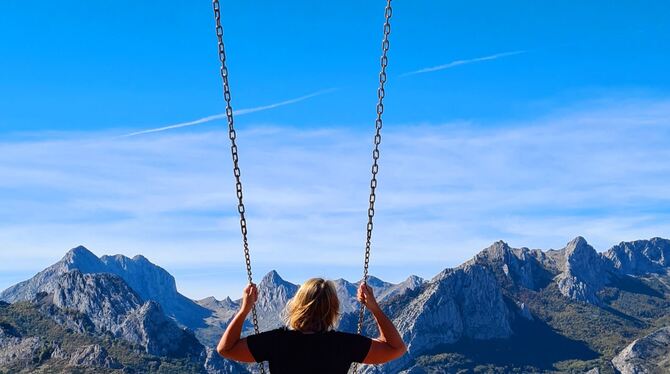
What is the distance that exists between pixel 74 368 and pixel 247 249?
194 meters

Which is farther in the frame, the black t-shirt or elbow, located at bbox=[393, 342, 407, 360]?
elbow, located at bbox=[393, 342, 407, 360]

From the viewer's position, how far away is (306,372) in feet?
27.5

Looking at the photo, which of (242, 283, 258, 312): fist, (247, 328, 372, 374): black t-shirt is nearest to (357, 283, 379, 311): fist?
(247, 328, 372, 374): black t-shirt

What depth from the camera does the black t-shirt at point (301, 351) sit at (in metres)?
8.37

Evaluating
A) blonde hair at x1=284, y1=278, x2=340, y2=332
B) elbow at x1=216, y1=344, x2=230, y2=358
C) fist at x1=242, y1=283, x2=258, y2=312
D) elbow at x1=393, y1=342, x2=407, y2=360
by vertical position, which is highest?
fist at x1=242, y1=283, x2=258, y2=312

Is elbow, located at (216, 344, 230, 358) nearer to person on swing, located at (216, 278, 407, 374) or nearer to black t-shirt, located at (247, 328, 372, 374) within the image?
person on swing, located at (216, 278, 407, 374)

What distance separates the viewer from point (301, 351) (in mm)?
8359

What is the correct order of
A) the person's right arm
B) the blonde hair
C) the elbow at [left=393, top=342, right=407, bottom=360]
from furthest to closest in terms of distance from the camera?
1. the elbow at [left=393, top=342, right=407, bottom=360]
2. the person's right arm
3. the blonde hair

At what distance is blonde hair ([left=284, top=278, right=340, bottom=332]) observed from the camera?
8.36 m

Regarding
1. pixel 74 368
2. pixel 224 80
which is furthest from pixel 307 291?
pixel 74 368

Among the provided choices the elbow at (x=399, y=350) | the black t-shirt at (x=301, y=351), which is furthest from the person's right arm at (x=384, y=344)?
the black t-shirt at (x=301, y=351)

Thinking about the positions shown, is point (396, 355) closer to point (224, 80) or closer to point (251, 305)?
point (251, 305)

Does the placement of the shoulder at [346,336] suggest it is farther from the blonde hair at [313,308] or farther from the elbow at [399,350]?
A: the elbow at [399,350]

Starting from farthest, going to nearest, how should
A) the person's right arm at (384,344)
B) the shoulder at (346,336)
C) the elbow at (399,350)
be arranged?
the elbow at (399,350)
the person's right arm at (384,344)
the shoulder at (346,336)
